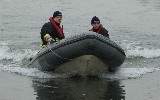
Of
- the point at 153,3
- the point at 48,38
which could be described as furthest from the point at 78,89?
→ the point at 153,3

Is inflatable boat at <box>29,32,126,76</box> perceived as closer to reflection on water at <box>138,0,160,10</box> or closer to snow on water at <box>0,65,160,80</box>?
snow on water at <box>0,65,160,80</box>

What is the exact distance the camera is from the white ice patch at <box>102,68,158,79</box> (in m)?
9.71

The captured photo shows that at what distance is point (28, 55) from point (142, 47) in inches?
141

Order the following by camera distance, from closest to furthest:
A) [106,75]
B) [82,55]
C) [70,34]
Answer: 1. [82,55]
2. [106,75]
3. [70,34]

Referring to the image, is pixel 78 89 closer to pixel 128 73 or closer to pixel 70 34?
pixel 128 73

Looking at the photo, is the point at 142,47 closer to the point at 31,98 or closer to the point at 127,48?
the point at 127,48

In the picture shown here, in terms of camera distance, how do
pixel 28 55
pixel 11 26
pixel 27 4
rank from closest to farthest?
pixel 28 55 → pixel 11 26 → pixel 27 4

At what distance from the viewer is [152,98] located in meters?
7.73

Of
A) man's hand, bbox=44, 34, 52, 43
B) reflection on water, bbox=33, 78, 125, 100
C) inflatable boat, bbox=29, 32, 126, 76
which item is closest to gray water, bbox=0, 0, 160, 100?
reflection on water, bbox=33, 78, 125, 100

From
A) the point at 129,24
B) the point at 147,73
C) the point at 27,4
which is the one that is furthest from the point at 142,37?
the point at 27,4

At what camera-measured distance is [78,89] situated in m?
8.48

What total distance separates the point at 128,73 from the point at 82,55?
1538 millimetres

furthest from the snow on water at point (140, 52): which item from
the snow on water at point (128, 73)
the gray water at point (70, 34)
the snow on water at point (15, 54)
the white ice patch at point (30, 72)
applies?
the white ice patch at point (30, 72)

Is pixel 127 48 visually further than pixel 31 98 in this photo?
Yes
